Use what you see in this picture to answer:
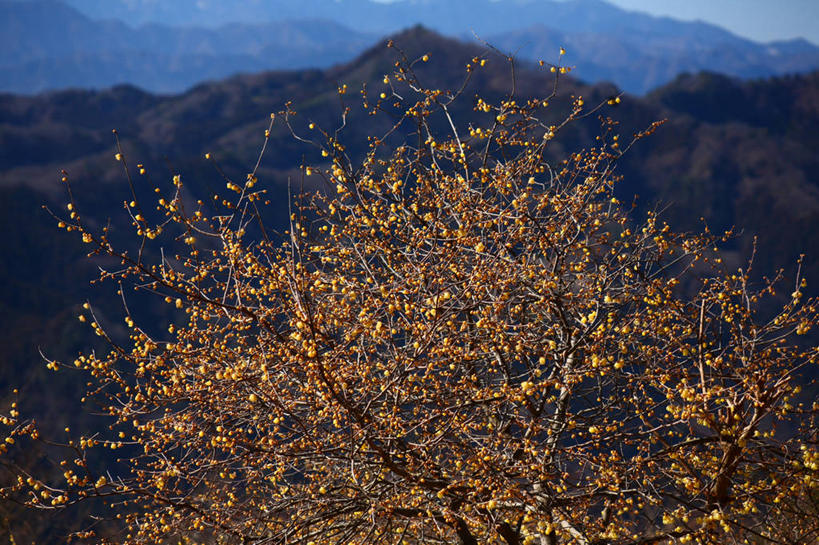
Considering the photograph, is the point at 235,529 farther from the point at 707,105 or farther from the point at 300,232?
the point at 707,105

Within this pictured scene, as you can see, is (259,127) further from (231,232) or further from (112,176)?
(231,232)

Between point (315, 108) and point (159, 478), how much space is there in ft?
415

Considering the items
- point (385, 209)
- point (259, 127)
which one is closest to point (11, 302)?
point (259, 127)

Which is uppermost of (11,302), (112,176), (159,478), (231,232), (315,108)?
(231,232)

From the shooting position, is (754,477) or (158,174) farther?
(158,174)

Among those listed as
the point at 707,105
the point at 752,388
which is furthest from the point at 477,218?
the point at 707,105

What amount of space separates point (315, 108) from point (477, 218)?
126m

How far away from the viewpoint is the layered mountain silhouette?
84000 millimetres

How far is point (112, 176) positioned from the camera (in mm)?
101000

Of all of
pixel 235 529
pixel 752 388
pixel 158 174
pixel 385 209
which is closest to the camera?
A: pixel 752 388

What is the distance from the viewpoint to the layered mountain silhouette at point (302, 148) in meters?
84.0

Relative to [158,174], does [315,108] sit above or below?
above

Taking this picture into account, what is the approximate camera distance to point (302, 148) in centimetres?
12962

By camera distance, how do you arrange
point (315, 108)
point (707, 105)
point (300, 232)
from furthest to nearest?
point (707, 105) → point (315, 108) → point (300, 232)
